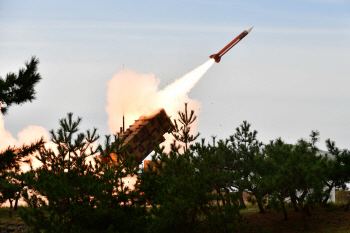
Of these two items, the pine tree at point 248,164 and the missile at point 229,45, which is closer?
the pine tree at point 248,164

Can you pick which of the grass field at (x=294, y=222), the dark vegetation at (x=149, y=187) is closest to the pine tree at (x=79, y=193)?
the dark vegetation at (x=149, y=187)

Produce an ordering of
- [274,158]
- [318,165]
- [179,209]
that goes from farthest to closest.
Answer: [274,158] < [318,165] < [179,209]

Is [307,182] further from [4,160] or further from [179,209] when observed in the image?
[4,160]

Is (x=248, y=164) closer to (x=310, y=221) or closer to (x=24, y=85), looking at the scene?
(x=310, y=221)

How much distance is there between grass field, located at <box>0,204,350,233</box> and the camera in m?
22.6

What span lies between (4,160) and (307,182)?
547 inches

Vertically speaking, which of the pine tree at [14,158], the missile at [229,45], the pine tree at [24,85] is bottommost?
the pine tree at [14,158]

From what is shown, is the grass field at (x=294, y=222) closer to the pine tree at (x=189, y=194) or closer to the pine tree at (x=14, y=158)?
the pine tree at (x=189, y=194)

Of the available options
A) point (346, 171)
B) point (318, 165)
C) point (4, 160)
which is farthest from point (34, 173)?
point (346, 171)

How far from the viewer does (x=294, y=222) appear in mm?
24297

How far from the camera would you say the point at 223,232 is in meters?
21.0

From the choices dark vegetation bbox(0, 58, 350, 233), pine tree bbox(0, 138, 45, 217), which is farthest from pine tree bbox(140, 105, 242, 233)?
pine tree bbox(0, 138, 45, 217)

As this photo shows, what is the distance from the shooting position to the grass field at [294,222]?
22.6m

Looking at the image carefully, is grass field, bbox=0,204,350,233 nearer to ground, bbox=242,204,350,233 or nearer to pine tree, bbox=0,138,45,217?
ground, bbox=242,204,350,233
